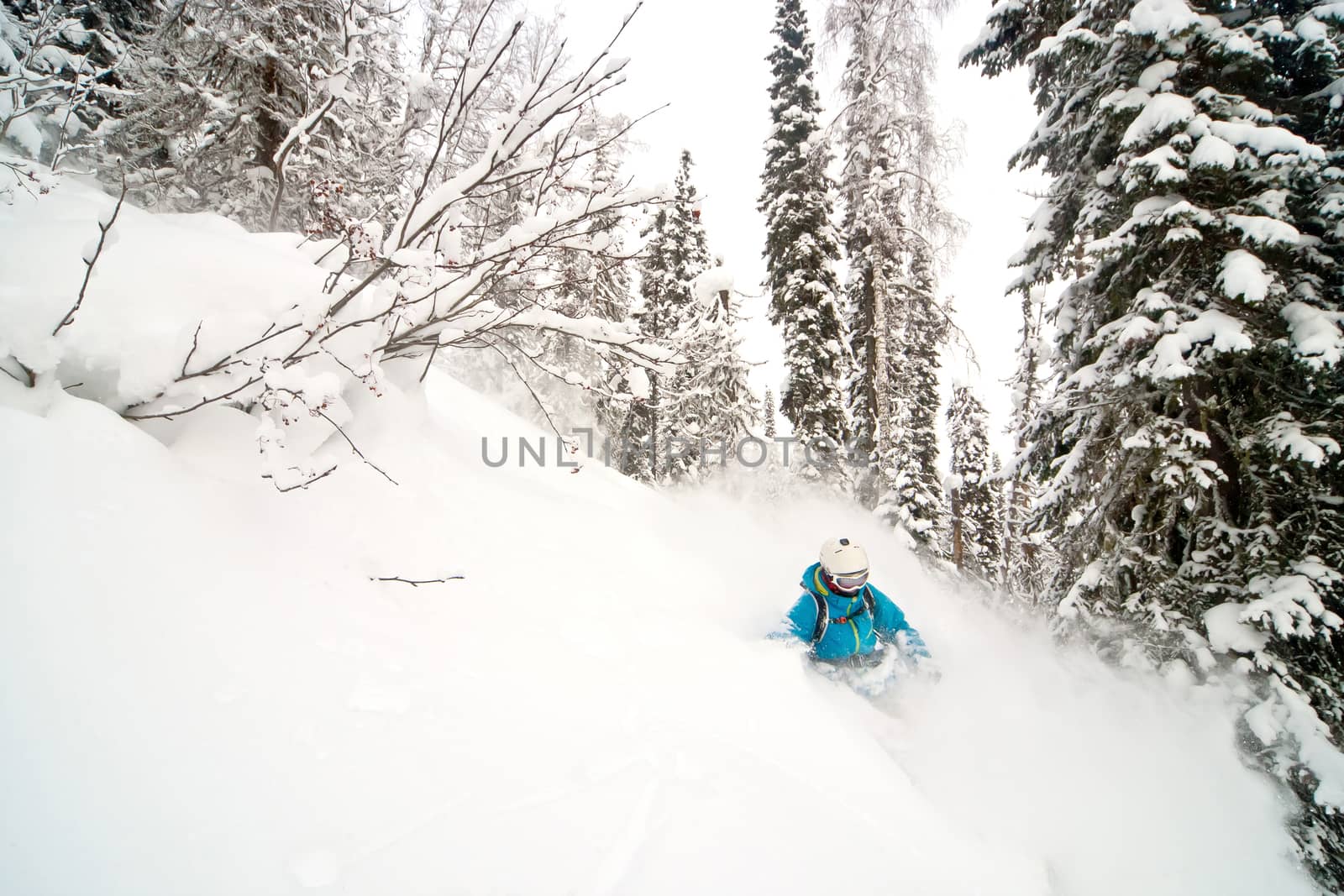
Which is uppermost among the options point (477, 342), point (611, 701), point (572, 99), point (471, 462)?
point (572, 99)

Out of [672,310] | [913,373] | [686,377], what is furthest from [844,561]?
[913,373]

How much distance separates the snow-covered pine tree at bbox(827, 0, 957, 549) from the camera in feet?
32.6

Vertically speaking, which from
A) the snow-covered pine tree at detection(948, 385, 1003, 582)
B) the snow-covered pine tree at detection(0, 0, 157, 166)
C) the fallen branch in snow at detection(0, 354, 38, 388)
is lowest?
the snow-covered pine tree at detection(948, 385, 1003, 582)

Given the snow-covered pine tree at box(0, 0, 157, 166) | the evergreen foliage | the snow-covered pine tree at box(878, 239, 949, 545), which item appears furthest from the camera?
the evergreen foliage

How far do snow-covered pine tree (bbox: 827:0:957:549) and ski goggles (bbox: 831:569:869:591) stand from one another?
737cm

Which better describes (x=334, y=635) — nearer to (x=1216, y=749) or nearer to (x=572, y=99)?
(x=572, y=99)

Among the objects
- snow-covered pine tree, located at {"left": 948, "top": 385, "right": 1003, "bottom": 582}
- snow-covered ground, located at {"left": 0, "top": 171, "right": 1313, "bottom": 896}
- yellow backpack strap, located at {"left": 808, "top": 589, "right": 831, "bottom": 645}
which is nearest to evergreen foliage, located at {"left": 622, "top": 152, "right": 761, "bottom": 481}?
yellow backpack strap, located at {"left": 808, "top": 589, "right": 831, "bottom": 645}

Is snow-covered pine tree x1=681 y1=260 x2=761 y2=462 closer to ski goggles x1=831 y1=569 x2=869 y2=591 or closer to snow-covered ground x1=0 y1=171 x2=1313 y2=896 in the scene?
ski goggles x1=831 y1=569 x2=869 y2=591

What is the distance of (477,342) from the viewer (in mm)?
3633

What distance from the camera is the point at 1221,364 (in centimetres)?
460

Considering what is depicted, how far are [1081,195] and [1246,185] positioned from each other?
1158 mm

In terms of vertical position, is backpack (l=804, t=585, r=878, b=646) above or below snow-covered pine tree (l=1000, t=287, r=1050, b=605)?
below

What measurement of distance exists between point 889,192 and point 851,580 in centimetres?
936

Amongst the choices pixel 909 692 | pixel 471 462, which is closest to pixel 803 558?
pixel 909 692
